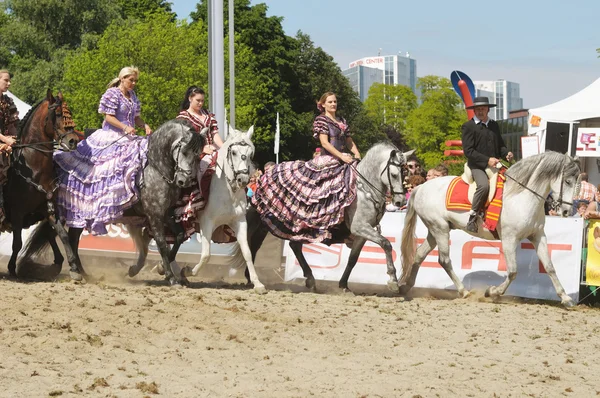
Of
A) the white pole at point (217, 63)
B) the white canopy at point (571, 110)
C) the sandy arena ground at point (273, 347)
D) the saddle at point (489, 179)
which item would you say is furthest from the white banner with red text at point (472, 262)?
the white canopy at point (571, 110)

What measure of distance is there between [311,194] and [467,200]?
2.17m

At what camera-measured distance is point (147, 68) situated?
157 ft

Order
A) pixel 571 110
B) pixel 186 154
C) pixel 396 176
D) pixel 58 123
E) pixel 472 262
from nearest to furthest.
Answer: pixel 186 154 < pixel 58 123 < pixel 396 176 < pixel 472 262 < pixel 571 110

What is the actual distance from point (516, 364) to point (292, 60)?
57.4m

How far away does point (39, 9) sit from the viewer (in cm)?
5794

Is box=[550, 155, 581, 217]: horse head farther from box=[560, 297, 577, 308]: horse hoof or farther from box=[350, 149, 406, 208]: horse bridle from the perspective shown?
box=[350, 149, 406, 208]: horse bridle

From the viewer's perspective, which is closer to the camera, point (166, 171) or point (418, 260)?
point (166, 171)

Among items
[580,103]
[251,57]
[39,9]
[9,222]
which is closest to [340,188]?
[9,222]

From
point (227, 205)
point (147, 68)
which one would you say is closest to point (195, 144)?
point (227, 205)

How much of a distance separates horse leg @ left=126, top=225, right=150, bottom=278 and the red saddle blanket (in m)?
4.43

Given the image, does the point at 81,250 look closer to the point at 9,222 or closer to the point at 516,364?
the point at 9,222

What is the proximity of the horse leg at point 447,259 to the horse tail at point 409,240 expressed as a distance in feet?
1.75

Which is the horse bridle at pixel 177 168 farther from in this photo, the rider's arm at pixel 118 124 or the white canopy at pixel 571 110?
the white canopy at pixel 571 110

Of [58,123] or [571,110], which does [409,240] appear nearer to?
[58,123]
